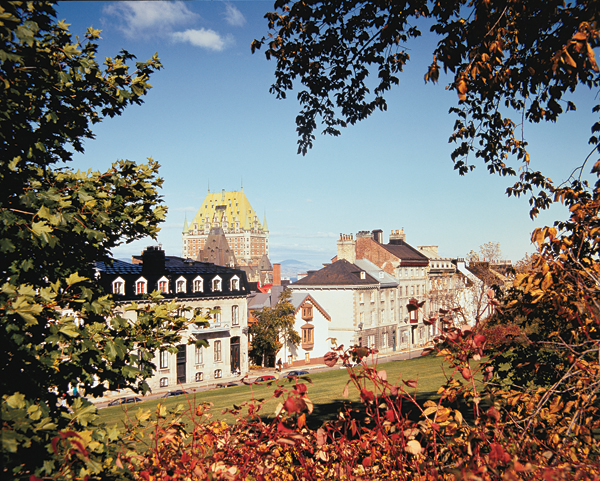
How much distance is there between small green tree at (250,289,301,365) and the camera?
1950 inches

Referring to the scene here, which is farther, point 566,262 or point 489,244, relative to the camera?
point 489,244

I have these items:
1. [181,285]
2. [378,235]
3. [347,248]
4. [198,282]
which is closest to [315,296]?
[347,248]

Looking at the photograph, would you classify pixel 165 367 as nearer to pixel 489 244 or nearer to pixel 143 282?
pixel 143 282

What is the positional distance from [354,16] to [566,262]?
6.86 meters

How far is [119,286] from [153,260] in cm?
376

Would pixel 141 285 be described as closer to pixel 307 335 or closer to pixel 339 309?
pixel 307 335

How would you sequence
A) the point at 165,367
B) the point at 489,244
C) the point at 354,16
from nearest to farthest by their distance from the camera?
the point at 354,16 < the point at 165,367 < the point at 489,244

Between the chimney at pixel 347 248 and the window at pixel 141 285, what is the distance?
99.8 feet

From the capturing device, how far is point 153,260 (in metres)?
39.8

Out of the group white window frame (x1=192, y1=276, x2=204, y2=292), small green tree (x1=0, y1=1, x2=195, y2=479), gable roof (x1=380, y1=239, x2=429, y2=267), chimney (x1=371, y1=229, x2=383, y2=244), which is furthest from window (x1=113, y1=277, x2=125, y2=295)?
chimney (x1=371, y1=229, x2=383, y2=244)

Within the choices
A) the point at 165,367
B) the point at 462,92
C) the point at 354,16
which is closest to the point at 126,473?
the point at 462,92

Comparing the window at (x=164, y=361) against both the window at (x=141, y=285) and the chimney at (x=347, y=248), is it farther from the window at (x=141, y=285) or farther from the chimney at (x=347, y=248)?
the chimney at (x=347, y=248)

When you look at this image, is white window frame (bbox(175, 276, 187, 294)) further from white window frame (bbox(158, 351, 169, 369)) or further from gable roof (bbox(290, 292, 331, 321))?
gable roof (bbox(290, 292, 331, 321))

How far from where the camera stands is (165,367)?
41156mm
